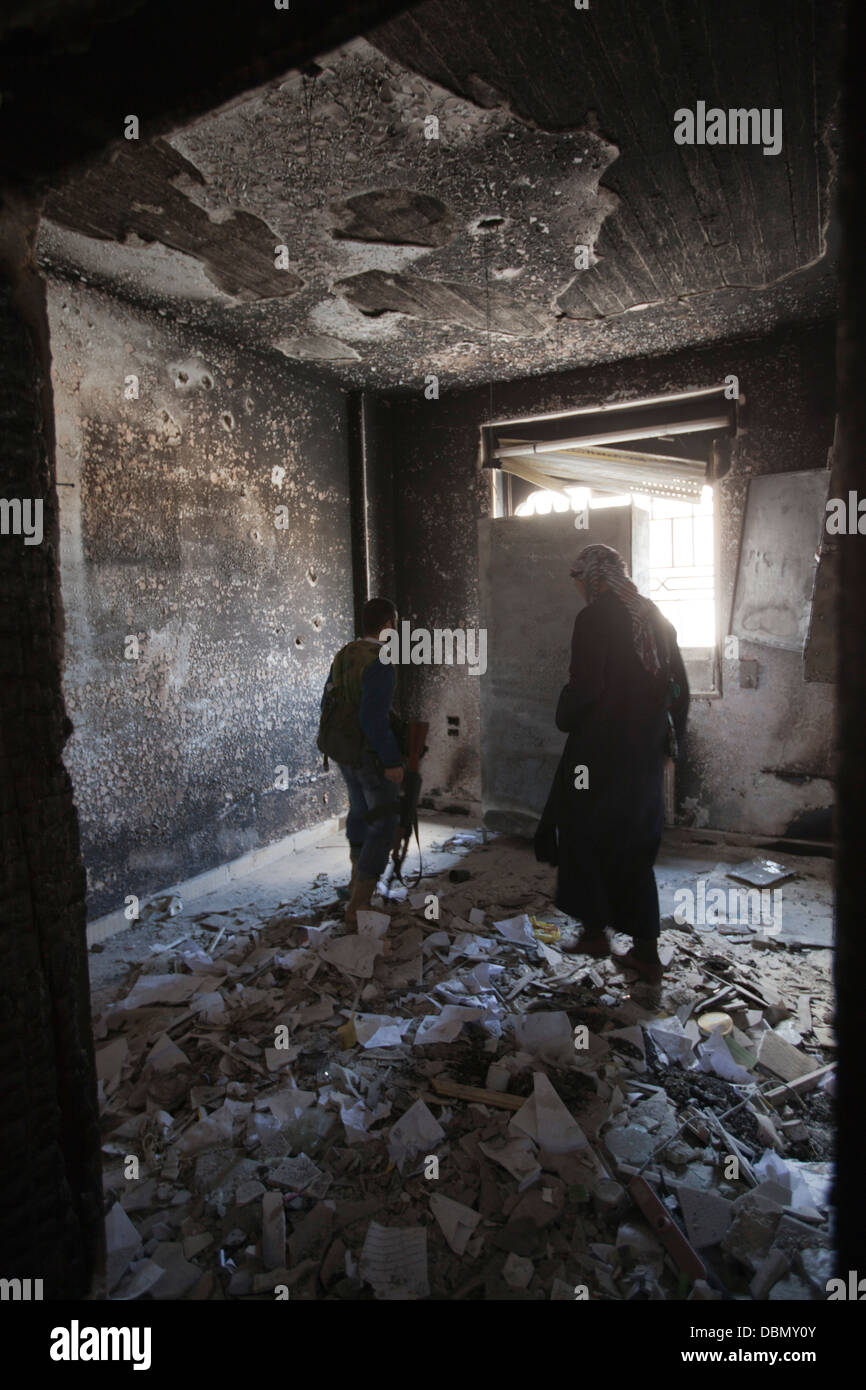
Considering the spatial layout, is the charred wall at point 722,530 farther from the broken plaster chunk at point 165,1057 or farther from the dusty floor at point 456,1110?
the broken plaster chunk at point 165,1057

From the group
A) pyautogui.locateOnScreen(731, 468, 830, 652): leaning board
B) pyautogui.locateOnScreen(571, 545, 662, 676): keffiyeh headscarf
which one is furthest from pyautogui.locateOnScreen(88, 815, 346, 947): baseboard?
pyautogui.locateOnScreen(731, 468, 830, 652): leaning board

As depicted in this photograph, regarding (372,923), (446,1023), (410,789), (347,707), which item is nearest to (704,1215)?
(446,1023)

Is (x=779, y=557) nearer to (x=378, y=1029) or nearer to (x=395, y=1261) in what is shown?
(x=378, y=1029)

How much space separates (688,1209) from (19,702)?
2.18 meters

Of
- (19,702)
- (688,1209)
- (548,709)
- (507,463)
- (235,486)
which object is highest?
(507,463)

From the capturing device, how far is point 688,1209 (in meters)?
2.01

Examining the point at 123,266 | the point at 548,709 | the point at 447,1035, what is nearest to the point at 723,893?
the point at 548,709

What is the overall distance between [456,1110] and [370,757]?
1.74 meters

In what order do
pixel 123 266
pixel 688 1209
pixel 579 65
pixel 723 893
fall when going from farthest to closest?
pixel 723 893 < pixel 123 266 < pixel 579 65 < pixel 688 1209

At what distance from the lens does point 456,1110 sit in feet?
8.11

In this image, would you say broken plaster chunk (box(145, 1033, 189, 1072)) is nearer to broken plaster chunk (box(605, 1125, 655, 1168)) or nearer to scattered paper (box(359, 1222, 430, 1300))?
scattered paper (box(359, 1222, 430, 1300))

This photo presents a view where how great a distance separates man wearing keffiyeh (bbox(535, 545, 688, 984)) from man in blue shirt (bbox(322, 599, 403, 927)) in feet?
2.96

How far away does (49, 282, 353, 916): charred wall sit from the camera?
3949mm

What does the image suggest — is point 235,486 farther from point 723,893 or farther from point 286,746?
point 723,893
